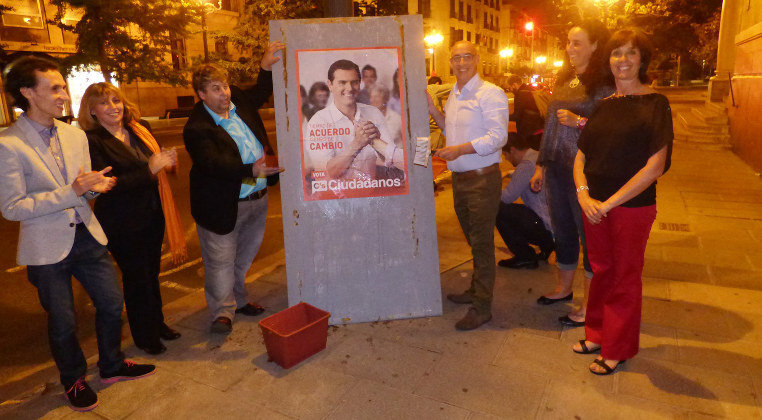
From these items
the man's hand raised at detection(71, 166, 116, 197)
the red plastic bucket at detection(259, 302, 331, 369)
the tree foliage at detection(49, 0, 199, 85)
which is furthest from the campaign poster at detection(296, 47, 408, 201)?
the tree foliage at detection(49, 0, 199, 85)

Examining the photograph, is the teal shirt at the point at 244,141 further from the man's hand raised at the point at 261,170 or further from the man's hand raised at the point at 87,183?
the man's hand raised at the point at 87,183

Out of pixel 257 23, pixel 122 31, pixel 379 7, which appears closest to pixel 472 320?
pixel 379 7

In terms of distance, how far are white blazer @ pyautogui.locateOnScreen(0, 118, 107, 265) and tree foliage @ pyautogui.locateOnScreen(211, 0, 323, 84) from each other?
23550 mm

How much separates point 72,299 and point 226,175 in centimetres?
126

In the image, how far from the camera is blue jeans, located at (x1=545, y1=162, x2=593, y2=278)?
3.75 metres

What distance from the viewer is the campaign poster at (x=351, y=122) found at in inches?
144

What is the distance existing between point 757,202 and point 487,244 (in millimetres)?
6390

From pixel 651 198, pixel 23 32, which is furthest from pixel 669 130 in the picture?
pixel 23 32

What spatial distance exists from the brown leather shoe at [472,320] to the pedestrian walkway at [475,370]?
0.18 ft

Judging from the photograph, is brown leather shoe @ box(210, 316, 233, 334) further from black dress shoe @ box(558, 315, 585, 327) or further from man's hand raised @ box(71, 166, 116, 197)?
black dress shoe @ box(558, 315, 585, 327)

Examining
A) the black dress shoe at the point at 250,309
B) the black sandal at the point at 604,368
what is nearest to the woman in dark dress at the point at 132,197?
the black dress shoe at the point at 250,309

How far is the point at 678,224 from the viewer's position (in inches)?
262

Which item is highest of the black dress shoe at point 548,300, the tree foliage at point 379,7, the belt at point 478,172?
the tree foliage at point 379,7

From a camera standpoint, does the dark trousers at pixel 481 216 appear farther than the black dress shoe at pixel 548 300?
No
